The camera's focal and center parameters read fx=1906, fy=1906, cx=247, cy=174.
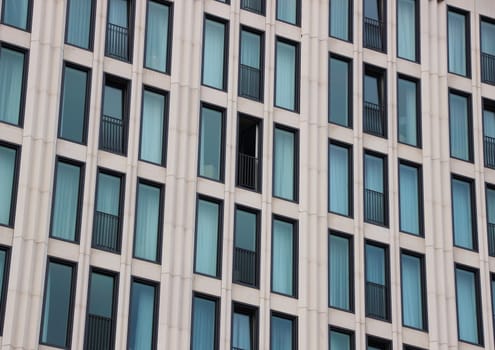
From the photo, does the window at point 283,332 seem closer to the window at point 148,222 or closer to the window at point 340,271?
the window at point 340,271

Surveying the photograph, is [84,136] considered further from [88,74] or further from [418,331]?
[418,331]

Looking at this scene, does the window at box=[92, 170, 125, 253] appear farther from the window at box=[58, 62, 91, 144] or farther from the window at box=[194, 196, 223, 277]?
the window at box=[194, 196, 223, 277]

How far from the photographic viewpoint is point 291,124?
70312 mm

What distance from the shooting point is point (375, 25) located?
74.6m

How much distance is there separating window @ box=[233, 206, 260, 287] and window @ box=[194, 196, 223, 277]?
2.25 ft

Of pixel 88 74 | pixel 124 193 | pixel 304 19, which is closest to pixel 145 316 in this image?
pixel 124 193

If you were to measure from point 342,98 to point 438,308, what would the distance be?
873 cm

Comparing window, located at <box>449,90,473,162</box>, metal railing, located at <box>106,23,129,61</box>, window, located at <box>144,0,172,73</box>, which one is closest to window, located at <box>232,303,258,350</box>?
window, located at <box>144,0,172,73</box>

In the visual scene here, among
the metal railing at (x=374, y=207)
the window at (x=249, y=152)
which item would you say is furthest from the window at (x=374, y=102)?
the window at (x=249, y=152)

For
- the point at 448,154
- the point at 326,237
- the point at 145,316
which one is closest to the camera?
the point at 145,316

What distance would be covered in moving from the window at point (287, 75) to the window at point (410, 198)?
5003 millimetres

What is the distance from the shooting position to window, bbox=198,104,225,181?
68.0m

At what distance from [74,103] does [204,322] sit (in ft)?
28.9

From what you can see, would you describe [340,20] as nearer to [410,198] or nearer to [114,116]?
[410,198]
